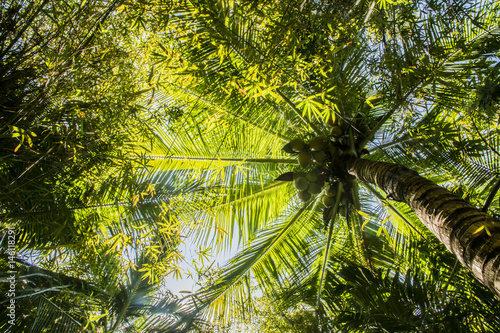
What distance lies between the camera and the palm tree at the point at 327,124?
190 centimetres

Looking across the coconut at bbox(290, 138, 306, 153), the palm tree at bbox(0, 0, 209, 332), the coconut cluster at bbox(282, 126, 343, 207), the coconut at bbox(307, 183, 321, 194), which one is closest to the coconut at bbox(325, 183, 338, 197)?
the coconut cluster at bbox(282, 126, 343, 207)

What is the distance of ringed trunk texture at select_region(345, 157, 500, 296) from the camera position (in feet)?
4.09

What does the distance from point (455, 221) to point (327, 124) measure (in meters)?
1.94

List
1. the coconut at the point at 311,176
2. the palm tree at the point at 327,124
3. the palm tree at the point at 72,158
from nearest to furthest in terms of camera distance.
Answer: the palm tree at the point at 72,158
the palm tree at the point at 327,124
the coconut at the point at 311,176

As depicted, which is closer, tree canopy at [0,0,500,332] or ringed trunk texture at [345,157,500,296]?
ringed trunk texture at [345,157,500,296]

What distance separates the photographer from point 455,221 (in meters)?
1.48

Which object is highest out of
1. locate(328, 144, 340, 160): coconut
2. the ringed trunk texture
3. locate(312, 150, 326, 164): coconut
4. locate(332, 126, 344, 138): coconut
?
locate(332, 126, 344, 138): coconut

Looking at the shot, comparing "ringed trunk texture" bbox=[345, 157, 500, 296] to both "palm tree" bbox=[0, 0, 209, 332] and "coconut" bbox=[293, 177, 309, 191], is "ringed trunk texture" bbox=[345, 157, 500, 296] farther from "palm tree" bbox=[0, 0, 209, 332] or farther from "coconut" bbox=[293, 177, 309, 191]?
"palm tree" bbox=[0, 0, 209, 332]

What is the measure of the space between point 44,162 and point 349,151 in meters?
2.95

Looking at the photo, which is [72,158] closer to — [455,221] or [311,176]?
[311,176]

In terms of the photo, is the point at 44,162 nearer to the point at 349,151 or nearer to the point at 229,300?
the point at 229,300

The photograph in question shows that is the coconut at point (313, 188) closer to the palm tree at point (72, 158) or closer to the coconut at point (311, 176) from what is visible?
the coconut at point (311, 176)

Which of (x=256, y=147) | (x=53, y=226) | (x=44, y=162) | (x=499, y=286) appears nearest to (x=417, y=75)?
(x=499, y=286)

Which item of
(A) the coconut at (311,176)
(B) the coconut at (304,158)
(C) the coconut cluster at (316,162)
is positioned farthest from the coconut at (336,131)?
(A) the coconut at (311,176)
